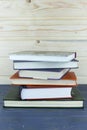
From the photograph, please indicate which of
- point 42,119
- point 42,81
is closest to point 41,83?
point 42,81

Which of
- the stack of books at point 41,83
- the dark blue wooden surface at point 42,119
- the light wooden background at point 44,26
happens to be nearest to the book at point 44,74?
the stack of books at point 41,83

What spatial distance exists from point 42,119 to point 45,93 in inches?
5.2

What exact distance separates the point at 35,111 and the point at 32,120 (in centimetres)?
8

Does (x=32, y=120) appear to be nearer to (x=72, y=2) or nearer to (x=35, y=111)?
(x=35, y=111)

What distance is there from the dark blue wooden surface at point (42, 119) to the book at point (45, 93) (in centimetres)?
4

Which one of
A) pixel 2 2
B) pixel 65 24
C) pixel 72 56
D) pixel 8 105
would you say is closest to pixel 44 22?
pixel 65 24

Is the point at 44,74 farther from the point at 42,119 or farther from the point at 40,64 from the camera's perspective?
the point at 42,119

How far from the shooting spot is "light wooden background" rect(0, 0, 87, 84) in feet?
3.89

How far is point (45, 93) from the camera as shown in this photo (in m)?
0.89

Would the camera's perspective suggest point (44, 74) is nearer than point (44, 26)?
Yes

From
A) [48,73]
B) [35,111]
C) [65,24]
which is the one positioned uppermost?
[65,24]

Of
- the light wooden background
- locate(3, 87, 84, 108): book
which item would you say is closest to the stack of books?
locate(3, 87, 84, 108): book

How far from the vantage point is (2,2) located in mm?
1195

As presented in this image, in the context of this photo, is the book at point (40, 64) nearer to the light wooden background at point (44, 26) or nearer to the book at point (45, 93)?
the book at point (45, 93)
